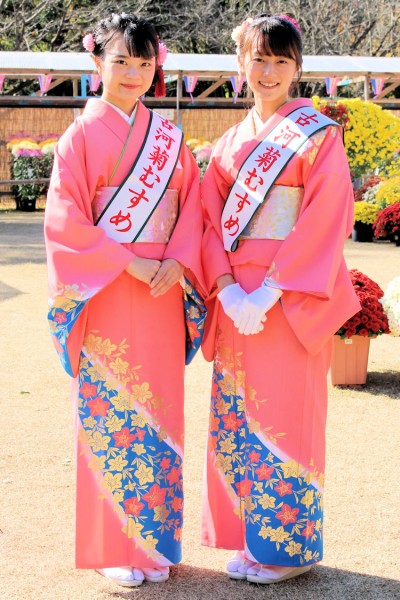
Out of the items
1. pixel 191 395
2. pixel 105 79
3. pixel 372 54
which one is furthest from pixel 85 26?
pixel 105 79

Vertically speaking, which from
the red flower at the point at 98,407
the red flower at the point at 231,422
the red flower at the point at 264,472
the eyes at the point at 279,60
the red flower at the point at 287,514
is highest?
the eyes at the point at 279,60

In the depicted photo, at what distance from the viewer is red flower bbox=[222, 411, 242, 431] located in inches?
131

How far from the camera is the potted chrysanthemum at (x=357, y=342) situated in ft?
19.5

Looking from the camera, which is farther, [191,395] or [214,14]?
[214,14]

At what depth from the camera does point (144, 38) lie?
10.4 ft

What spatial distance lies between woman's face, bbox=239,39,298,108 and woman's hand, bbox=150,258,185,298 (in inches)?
26.0

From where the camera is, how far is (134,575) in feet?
10.7

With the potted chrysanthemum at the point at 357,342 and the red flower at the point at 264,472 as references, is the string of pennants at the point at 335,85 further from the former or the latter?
the red flower at the point at 264,472

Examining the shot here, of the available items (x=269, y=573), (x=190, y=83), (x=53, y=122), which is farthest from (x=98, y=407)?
(x=53, y=122)

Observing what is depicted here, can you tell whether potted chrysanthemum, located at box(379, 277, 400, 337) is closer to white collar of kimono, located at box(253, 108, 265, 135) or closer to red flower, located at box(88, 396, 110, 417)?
white collar of kimono, located at box(253, 108, 265, 135)

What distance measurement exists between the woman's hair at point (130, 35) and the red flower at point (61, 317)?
91 cm

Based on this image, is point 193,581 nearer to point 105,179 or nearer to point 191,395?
point 105,179

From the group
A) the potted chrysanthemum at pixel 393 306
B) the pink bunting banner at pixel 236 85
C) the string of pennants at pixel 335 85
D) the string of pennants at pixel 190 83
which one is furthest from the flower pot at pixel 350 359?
the string of pennants at pixel 335 85

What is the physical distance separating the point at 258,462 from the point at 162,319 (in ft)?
1.97
